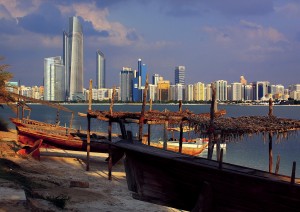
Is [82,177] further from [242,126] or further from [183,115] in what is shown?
[242,126]

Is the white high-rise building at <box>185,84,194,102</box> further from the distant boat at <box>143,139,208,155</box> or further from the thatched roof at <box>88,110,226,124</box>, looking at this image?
the thatched roof at <box>88,110,226,124</box>

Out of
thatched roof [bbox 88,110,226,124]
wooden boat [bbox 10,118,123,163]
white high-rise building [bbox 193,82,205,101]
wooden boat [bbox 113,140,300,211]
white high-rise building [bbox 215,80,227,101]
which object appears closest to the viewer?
wooden boat [bbox 113,140,300,211]

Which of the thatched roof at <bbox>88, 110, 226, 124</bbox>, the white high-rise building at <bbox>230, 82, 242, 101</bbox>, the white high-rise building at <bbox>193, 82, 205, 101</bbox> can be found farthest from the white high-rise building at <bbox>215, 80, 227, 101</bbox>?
the thatched roof at <bbox>88, 110, 226, 124</bbox>

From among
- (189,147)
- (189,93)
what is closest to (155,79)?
(189,93)

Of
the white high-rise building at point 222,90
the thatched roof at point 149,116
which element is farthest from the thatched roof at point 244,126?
the white high-rise building at point 222,90

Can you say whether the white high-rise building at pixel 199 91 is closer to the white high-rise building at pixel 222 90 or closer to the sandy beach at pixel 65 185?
the white high-rise building at pixel 222 90

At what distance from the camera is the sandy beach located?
930 centimetres

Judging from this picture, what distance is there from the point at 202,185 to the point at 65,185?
6.97 m

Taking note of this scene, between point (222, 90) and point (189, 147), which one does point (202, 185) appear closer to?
point (189, 147)

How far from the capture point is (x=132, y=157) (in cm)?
932

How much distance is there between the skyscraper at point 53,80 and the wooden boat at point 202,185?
14946cm

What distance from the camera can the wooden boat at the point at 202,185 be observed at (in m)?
7.38

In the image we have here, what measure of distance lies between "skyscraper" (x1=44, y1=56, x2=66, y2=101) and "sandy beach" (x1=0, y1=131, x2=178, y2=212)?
454ft

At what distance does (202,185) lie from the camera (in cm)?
820
